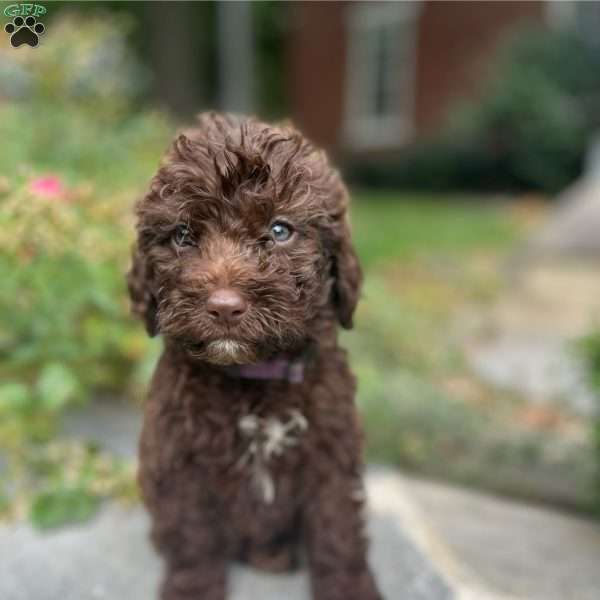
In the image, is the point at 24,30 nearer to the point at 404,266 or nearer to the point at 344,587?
the point at 344,587

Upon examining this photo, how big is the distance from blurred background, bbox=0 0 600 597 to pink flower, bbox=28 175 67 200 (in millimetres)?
19

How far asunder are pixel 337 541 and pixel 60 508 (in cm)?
131

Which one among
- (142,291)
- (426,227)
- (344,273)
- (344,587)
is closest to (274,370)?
(344,273)

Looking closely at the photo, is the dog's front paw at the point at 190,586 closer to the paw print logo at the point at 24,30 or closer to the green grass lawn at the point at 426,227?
the paw print logo at the point at 24,30

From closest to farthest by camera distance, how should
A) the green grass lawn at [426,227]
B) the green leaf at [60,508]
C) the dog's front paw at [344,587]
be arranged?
the dog's front paw at [344,587]
the green leaf at [60,508]
the green grass lawn at [426,227]

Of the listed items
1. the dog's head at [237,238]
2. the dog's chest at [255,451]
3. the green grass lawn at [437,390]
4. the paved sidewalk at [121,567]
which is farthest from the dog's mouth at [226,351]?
the paved sidewalk at [121,567]

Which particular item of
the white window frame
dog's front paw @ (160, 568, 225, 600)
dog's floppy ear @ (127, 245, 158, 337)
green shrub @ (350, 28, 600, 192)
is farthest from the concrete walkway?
the white window frame

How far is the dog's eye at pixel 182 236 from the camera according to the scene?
202cm

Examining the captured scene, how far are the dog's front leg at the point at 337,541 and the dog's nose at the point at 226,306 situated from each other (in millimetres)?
816

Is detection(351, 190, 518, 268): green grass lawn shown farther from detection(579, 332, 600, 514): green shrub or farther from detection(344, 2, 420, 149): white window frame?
detection(579, 332, 600, 514): green shrub

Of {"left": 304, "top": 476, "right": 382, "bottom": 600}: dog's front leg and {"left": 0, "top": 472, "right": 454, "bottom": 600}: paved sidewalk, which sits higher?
{"left": 304, "top": 476, "right": 382, "bottom": 600}: dog's front leg

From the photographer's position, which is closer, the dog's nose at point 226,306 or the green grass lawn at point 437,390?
the dog's nose at point 226,306

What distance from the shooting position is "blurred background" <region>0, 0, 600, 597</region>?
3.23 meters

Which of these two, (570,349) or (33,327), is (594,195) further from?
(33,327)
